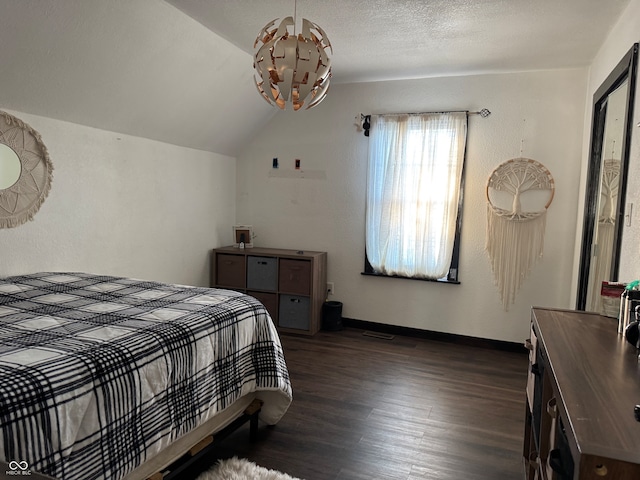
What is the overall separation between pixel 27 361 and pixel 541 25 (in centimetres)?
329

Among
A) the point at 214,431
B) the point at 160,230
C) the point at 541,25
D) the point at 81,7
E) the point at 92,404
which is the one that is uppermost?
the point at 541,25

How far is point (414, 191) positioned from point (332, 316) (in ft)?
4.79

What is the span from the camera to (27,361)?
4.53 feet

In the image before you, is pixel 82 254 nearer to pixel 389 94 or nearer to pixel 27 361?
pixel 27 361

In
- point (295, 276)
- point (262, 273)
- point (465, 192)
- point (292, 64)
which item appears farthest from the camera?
point (262, 273)

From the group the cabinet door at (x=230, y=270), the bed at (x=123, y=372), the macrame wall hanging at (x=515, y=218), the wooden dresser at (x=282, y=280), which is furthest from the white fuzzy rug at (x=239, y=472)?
the macrame wall hanging at (x=515, y=218)

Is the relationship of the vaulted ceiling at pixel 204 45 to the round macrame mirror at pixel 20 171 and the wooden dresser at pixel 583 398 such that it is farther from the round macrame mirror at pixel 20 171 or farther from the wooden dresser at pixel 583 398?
→ the wooden dresser at pixel 583 398

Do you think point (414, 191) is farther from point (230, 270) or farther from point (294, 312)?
point (230, 270)

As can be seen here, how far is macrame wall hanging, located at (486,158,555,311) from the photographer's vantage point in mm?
3861

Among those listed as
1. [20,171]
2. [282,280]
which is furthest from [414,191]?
[20,171]

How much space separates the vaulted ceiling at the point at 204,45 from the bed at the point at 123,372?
1297 mm

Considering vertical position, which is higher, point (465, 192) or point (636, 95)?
point (636, 95)

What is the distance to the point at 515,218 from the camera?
3.91 metres

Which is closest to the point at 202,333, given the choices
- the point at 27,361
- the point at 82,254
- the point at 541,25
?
the point at 27,361
